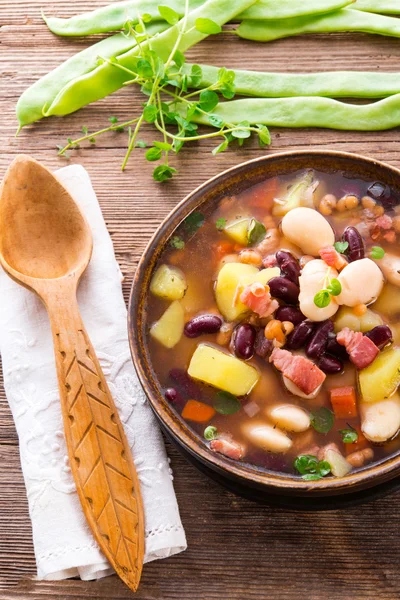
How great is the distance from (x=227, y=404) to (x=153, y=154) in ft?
4.18

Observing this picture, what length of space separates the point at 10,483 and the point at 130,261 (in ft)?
3.75

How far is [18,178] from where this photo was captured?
3125 mm

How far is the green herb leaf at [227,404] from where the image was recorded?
2721mm

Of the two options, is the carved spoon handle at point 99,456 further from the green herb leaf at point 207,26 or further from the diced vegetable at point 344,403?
the green herb leaf at point 207,26

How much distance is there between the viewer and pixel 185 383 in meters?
2.77

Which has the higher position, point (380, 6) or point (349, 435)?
point (380, 6)

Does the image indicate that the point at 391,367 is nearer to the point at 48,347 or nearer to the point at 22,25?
the point at 48,347

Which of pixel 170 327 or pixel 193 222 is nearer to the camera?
pixel 170 327

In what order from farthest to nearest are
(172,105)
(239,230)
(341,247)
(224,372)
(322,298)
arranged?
(172,105), (239,230), (341,247), (224,372), (322,298)

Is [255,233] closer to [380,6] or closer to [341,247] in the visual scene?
[341,247]

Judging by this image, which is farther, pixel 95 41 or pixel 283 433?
pixel 95 41

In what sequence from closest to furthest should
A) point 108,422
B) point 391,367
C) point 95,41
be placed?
1. point 391,367
2. point 108,422
3. point 95,41

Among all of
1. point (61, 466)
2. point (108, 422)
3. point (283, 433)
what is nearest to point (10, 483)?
point (61, 466)

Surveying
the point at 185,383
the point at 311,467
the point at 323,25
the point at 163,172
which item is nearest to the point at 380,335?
the point at 311,467
